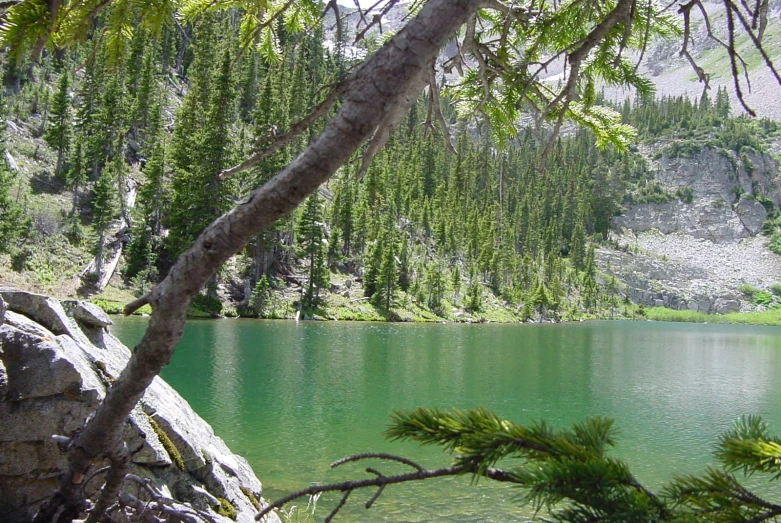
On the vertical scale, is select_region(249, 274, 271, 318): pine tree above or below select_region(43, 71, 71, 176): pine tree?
below

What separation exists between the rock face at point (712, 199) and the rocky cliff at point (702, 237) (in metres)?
0.29

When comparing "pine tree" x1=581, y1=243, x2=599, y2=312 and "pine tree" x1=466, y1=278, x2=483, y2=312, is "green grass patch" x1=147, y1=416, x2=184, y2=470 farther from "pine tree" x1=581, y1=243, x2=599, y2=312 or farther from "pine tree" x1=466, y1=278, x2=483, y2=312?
"pine tree" x1=581, y1=243, x2=599, y2=312

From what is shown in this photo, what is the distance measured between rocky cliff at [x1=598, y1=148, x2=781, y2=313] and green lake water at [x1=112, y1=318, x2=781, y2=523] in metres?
115

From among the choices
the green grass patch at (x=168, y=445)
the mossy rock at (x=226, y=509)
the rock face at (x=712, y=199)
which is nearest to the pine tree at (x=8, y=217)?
the green grass patch at (x=168, y=445)

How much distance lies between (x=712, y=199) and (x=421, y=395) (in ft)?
589

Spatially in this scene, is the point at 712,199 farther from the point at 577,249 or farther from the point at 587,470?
the point at 587,470

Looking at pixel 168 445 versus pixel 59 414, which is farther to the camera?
pixel 168 445

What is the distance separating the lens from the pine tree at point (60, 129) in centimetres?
5091

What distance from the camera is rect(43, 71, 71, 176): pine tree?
167 feet

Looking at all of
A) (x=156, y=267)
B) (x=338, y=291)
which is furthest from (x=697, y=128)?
(x=156, y=267)

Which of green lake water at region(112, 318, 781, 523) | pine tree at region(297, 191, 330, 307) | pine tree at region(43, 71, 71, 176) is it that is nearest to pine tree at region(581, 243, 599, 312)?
pine tree at region(297, 191, 330, 307)

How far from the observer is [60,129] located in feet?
167

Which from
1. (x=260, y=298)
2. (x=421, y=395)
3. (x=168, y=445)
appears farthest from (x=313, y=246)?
(x=168, y=445)

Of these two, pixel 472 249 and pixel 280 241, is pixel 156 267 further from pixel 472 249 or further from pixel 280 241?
pixel 472 249
